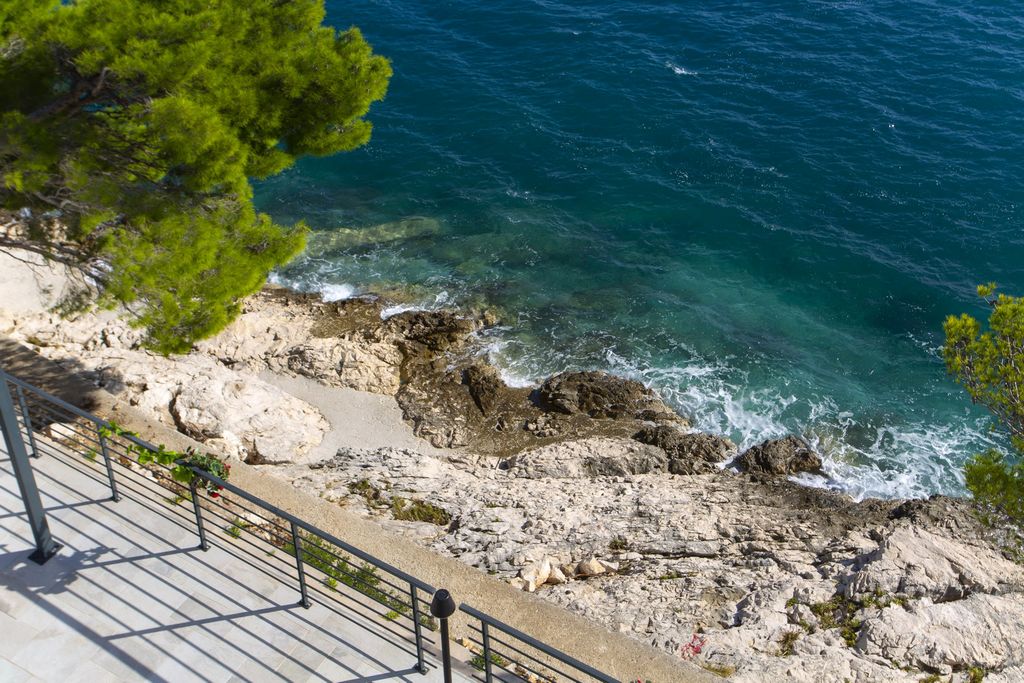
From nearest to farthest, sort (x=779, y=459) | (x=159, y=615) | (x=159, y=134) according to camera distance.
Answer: (x=159, y=615) → (x=159, y=134) → (x=779, y=459)

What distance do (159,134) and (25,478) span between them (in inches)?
238

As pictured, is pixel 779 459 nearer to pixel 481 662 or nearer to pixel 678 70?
pixel 481 662

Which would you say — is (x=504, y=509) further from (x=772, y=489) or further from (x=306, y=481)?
(x=772, y=489)

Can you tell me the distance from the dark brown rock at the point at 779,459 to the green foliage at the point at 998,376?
721 cm

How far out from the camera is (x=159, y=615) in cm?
1007

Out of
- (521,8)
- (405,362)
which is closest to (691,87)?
(521,8)

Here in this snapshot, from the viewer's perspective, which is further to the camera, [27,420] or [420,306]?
[420,306]

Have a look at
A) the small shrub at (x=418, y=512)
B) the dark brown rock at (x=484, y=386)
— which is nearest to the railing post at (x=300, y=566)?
the small shrub at (x=418, y=512)

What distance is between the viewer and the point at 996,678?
40.3 ft

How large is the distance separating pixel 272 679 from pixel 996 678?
9773 mm

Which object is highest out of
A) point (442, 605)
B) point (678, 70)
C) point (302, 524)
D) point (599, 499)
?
point (678, 70)

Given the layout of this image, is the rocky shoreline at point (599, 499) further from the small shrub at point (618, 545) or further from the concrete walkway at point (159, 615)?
the concrete walkway at point (159, 615)

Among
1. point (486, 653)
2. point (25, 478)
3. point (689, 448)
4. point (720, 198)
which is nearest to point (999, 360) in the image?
point (689, 448)

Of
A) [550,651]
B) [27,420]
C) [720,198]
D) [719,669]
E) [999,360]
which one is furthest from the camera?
[720,198]
